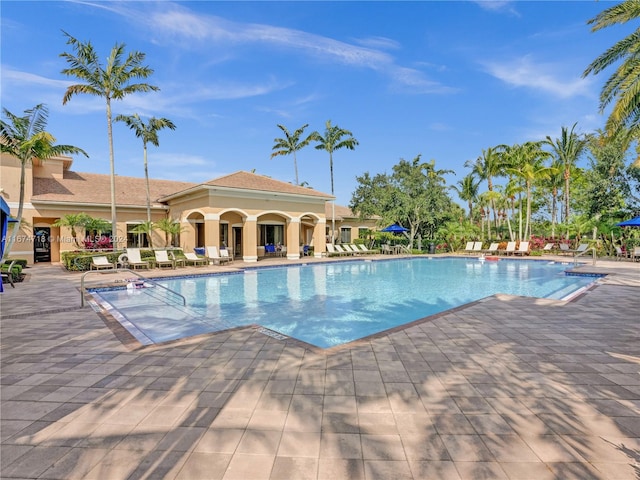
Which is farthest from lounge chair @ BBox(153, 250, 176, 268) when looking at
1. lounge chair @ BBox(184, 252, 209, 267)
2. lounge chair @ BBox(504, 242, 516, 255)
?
lounge chair @ BBox(504, 242, 516, 255)

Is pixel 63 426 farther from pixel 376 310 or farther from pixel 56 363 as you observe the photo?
pixel 376 310

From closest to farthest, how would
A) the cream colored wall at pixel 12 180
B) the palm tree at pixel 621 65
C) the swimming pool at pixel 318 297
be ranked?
the swimming pool at pixel 318 297
the palm tree at pixel 621 65
the cream colored wall at pixel 12 180

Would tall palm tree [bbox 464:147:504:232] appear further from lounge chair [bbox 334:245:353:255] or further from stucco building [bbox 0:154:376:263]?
stucco building [bbox 0:154:376:263]

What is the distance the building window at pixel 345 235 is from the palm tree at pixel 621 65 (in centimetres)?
2096

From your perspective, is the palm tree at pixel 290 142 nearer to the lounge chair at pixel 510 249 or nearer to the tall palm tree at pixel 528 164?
the tall palm tree at pixel 528 164

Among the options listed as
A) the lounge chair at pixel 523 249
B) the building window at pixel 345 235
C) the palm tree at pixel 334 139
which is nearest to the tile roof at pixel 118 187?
the building window at pixel 345 235

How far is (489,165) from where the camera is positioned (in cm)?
3062

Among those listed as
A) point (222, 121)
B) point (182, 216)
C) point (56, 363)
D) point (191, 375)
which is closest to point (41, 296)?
point (56, 363)

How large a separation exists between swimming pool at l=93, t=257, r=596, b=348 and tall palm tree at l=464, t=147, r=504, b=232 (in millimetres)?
13430

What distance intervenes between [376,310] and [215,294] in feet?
18.2

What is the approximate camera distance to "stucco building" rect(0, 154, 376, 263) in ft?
63.2

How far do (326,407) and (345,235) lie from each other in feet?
93.5

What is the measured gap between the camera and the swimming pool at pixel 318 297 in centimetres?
746

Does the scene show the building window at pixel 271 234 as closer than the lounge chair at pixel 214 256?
No
